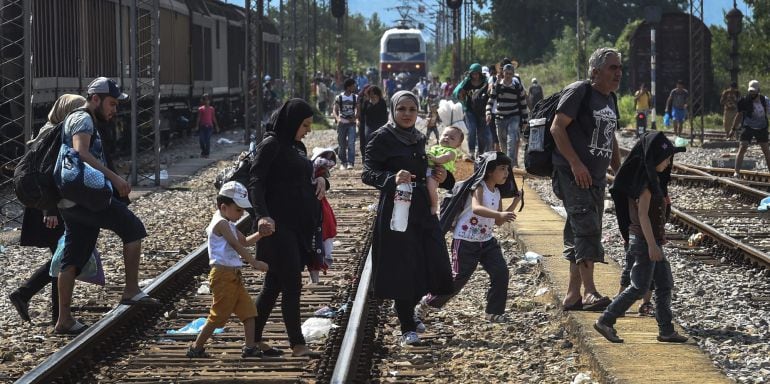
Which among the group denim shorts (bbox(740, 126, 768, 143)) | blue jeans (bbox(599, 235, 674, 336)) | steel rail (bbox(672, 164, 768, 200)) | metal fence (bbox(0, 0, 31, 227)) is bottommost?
steel rail (bbox(672, 164, 768, 200))

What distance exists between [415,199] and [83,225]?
93.0 inches

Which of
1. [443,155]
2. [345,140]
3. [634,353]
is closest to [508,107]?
[345,140]

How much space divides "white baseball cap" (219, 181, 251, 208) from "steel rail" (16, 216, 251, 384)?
4.23 feet

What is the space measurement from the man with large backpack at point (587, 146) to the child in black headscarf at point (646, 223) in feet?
1.59

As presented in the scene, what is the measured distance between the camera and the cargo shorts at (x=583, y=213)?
8.23 meters

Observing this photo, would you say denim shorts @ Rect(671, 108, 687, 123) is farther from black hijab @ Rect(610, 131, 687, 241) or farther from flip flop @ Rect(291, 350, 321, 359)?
flip flop @ Rect(291, 350, 321, 359)

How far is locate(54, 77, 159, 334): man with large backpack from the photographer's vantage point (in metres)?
8.49

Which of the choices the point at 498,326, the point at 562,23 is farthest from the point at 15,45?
Answer: the point at 562,23

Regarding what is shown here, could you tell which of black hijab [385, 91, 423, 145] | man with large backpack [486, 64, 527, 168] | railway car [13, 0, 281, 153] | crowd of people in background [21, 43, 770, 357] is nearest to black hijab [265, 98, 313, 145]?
crowd of people in background [21, 43, 770, 357]

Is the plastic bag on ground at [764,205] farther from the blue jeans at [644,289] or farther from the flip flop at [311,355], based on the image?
the flip flop at [311,355]

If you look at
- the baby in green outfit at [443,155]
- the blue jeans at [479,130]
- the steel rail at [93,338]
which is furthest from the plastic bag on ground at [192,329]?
the blue jeans at [479,130]

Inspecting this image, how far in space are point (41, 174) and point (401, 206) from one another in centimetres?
256

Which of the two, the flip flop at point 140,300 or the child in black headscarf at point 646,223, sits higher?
the child in black headscarf at point 646,223

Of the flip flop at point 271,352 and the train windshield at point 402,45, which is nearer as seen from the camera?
the flip flop at point 271,352
